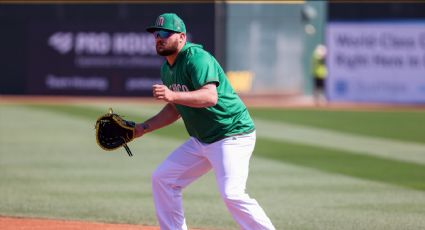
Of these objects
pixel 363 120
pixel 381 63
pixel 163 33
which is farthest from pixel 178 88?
pixel 381 63

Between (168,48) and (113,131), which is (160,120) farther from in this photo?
(168,48)

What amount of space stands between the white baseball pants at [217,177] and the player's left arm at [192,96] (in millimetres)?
486

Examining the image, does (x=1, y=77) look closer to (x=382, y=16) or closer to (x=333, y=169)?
(x=382, y=16)

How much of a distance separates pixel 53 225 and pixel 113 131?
190cm

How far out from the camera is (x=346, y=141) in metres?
17.2

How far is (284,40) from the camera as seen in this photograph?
95.2 feet

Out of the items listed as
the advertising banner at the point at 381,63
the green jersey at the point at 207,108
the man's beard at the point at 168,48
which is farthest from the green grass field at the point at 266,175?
the advertising banner at the point at 381,63

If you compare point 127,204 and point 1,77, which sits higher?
point 127,204

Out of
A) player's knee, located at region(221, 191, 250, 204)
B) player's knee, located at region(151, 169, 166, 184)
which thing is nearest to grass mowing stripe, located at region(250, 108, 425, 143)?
player's knee, located at region(151, 169, 166, 184)

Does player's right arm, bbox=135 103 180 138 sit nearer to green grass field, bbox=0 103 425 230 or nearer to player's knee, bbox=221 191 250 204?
player's knee, bbox=221 191 250 204

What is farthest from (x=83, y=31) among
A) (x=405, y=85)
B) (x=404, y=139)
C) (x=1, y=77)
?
(x=404, y=139)

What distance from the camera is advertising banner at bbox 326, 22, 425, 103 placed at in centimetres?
2500

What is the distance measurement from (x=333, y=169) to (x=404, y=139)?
4.29 meters

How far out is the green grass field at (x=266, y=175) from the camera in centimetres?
998
